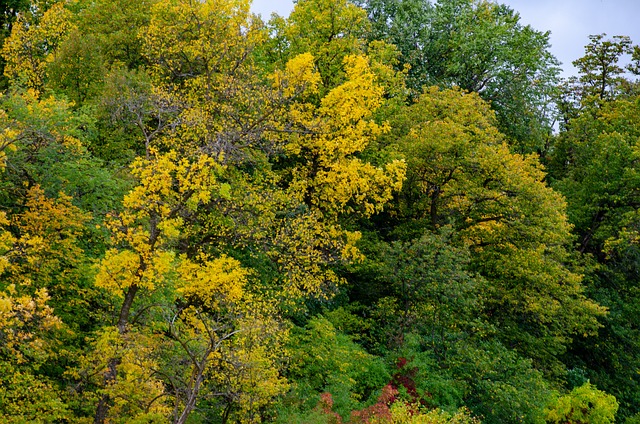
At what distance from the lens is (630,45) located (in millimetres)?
38312

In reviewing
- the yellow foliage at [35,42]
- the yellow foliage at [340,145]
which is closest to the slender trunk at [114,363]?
the yellow foliage at [340,145]

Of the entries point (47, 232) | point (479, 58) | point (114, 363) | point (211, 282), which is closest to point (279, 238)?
point (211, 282)

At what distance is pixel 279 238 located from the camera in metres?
18.4

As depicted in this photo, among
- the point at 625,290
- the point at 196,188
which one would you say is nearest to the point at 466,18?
the point at 625,290

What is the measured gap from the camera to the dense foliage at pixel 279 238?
42.2 feet

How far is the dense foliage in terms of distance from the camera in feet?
42.2

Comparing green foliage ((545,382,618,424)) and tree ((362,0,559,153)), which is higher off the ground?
tree ((362,0,559,153))

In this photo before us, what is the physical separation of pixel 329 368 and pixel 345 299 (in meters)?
5.63

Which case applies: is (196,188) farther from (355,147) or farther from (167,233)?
(355,147)

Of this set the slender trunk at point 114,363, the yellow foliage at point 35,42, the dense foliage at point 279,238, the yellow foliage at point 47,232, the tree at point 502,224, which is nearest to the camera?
the slender trunk at point 114,363

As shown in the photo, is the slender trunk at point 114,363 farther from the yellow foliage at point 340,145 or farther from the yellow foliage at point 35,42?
the yellow foliage at point 35,42

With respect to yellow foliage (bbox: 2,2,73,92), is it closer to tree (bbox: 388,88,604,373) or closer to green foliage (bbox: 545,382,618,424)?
tree (bbox: 388,88,604,373)

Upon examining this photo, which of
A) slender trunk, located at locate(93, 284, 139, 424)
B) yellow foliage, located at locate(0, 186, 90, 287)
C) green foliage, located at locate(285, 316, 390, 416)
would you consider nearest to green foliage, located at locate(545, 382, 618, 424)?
green foliage, located at locate(285, 316, 390, 416)

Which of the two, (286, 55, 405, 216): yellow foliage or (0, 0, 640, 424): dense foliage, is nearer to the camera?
(0, 0, 640, 424): dense foliage
